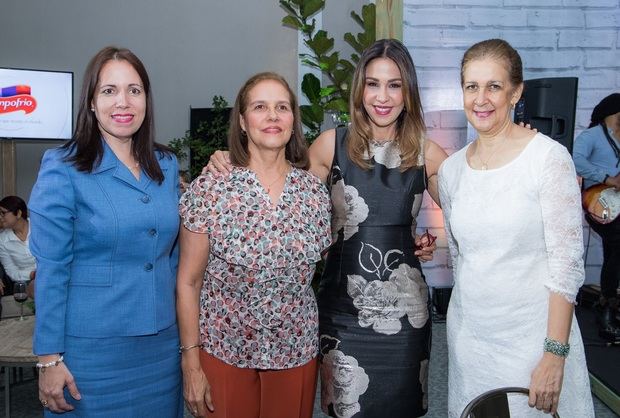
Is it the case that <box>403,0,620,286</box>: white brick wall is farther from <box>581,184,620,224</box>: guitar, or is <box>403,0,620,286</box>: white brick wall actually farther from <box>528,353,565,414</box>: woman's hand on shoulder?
<box>528,353,565,414</box>: woman's hand on shoulder

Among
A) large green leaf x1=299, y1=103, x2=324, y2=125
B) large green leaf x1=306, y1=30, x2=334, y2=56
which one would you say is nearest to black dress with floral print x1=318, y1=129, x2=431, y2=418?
large green leaf x1=299, y1=103, x2=324, y2=125

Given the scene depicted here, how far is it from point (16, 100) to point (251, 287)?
5865 mm

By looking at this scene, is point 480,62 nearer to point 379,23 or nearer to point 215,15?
point 379,23

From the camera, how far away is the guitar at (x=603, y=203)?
4.49m

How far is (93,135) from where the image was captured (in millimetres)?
1746

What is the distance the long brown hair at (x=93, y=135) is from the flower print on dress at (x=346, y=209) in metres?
0.61

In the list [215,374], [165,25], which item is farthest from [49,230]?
[165,25]

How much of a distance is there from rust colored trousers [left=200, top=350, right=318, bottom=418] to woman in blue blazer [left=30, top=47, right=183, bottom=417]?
0.13 m

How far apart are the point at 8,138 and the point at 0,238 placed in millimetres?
2551

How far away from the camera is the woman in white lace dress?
1.61m

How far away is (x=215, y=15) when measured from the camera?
7371mm

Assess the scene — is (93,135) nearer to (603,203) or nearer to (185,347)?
(185,347)

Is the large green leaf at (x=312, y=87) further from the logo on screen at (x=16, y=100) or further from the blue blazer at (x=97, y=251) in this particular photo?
the blue blazer at (x=97, y=251)

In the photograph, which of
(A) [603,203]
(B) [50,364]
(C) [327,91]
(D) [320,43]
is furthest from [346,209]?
(D) [320,43]
